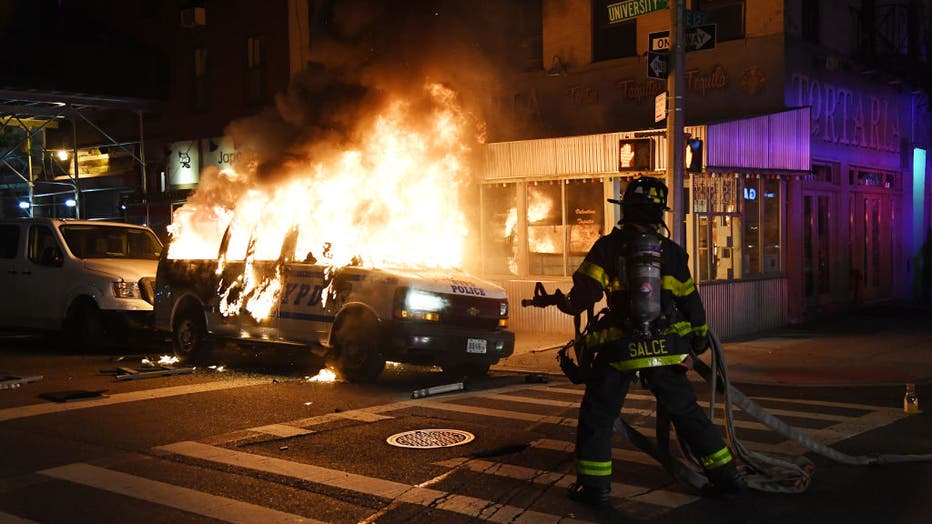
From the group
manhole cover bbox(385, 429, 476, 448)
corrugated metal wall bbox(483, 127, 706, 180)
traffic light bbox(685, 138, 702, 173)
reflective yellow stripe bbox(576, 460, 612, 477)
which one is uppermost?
corrugated metal wall bbox(483, 127, 706, 180)

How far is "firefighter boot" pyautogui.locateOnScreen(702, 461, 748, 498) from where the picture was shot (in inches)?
220

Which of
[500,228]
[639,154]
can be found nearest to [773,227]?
[500,228]

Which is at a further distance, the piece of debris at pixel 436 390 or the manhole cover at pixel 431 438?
the piece of debris at pixel 436 390

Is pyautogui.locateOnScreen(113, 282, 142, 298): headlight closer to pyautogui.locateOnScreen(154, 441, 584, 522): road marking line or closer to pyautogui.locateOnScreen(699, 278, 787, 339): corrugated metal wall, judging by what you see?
pyautogui.locateOnScreen(154, 441, 584, 522): road marking line

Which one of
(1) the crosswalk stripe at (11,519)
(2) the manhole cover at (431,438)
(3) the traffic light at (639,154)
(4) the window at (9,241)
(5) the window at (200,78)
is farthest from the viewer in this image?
(5) the window at (200,78)

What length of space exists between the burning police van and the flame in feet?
0.22

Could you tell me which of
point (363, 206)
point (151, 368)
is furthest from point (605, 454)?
point (151, 368)

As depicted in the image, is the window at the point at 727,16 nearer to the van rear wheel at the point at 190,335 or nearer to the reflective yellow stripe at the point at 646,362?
the van rear wheel at the point at 190,335

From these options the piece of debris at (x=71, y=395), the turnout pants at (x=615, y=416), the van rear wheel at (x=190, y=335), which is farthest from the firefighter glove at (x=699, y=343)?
the van rear wheel at (x=190, y=335)

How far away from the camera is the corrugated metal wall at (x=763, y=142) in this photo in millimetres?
13695

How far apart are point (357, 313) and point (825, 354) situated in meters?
6.96

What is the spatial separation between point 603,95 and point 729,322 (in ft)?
18.1

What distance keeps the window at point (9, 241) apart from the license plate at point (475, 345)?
26.7 ft

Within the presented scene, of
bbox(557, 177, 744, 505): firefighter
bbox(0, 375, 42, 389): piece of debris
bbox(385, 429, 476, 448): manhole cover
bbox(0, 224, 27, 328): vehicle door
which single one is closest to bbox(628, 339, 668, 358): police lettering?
bbox(557, 177, 744, 505): firefighter
